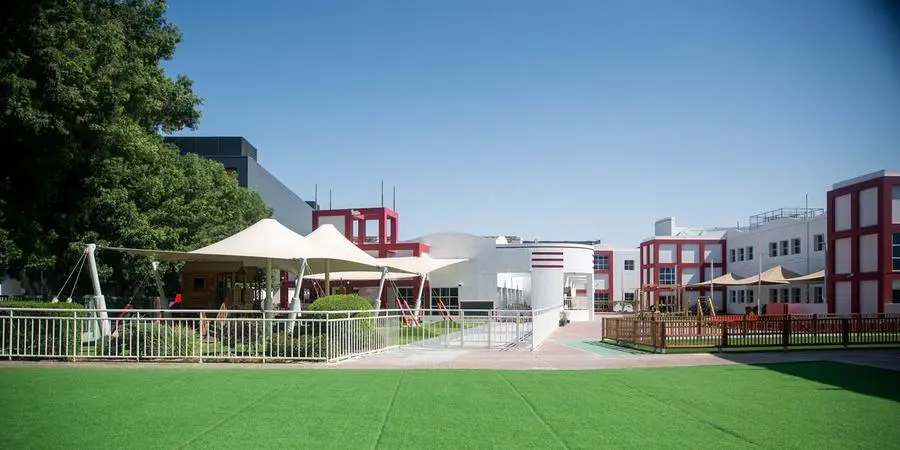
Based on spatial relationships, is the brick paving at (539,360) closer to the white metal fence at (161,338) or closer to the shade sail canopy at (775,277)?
the white metal fence at (161,338)

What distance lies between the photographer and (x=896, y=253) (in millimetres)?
33281

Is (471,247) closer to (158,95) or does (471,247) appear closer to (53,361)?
(158,95)

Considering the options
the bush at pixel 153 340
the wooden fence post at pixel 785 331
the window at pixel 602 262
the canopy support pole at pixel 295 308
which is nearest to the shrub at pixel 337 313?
the canopy support pole at pixel 295 308

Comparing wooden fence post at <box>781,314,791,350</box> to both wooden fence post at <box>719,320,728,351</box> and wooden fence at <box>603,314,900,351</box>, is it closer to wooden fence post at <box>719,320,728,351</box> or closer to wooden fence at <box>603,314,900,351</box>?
wooden fence at <box>603,314,900,351</box>

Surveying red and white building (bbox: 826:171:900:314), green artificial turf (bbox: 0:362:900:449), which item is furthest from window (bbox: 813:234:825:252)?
green artificial turf (bbox: 0:362:900:449)

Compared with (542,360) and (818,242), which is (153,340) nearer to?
(542,360)

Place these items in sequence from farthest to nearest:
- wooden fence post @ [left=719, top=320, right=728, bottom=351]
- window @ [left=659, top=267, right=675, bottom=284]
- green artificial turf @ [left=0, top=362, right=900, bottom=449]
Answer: window @ [left=659, top=267, right=675, bottom=284], wooden fence post @ [left=719, top=320, right=728, bottom=351], green artificial turf @ [left=0, top=362, right=900, bottom=449]

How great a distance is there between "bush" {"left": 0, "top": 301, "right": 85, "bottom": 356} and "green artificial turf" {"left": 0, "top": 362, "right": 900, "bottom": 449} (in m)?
1.60

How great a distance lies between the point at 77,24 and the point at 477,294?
25.4 metres

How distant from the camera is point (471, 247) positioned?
41844 mm

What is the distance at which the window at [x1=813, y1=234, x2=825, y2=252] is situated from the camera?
150 feet

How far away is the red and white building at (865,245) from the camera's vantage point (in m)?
33.0

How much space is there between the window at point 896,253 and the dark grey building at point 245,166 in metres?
37.1

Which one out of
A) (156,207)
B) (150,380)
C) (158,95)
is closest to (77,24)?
(158,95)
